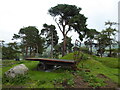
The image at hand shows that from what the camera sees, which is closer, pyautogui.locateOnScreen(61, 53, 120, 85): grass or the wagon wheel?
pyautogui.locateOnScreen(61, 53, 120, 85): grass

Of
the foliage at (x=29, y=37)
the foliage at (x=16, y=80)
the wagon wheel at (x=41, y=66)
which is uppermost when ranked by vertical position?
the foliage at (x=29, y=37)

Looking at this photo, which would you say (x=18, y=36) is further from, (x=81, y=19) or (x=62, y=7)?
(x=81, y=19)

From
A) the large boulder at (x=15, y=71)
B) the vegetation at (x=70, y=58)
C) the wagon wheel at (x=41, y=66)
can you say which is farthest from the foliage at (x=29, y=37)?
the large boulder at (x=15, y=71)

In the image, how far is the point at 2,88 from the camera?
4695 millimetres

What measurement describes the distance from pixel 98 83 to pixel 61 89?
2.00m

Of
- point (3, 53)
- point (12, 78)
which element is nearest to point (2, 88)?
point (12, 78)

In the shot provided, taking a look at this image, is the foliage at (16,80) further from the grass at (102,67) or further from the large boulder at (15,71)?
the grass at (102,67)

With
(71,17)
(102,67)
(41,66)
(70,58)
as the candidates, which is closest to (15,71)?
(41,66)

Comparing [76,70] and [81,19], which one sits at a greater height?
[81,19]

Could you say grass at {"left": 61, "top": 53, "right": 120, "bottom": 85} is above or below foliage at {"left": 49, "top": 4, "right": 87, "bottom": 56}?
below

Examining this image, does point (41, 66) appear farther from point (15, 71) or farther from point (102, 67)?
point (102, 67)

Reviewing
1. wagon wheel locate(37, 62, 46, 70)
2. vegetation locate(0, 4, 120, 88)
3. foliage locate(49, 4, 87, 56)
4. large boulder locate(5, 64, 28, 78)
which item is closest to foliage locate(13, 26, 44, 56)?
vegetation locate(0, 4, 120, 88)

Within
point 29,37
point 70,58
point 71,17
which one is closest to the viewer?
point 70,58

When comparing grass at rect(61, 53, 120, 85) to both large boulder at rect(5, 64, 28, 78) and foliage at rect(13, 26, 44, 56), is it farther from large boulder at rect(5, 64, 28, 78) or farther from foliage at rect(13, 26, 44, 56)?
foliage at rect(13, 26, 44, 56)
